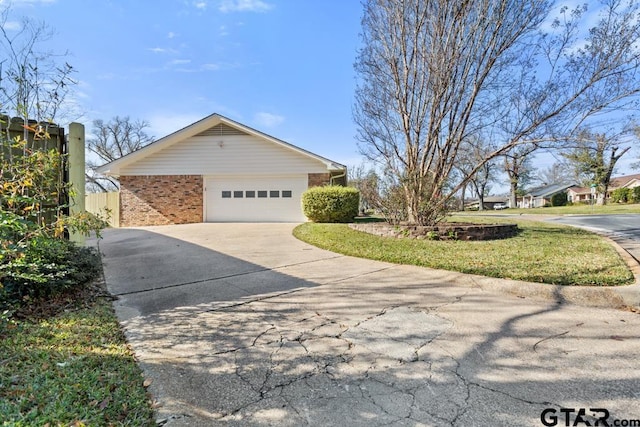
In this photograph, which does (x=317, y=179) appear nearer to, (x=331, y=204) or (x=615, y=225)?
(x=331, y=204)

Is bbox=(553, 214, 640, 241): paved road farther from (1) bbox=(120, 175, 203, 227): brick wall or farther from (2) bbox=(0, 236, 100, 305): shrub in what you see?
(1) bbox=(120, 175, 203, 227): brick wall

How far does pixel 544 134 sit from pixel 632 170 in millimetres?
40616

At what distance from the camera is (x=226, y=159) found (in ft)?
47.7

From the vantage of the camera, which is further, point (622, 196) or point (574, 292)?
point (622, 196)

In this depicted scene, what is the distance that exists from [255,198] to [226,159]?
214 centimetres

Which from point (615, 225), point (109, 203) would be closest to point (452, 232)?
point (615, 225)

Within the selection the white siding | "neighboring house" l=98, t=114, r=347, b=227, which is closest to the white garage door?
"neighboring house" l=98, t=114, r=347, b=227

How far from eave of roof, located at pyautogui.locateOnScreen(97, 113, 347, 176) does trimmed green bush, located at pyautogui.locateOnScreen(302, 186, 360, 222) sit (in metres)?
1.42

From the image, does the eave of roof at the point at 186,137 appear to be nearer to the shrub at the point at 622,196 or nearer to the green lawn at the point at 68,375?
the green lawn at the point at 68,375

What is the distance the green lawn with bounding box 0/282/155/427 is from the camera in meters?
1.74

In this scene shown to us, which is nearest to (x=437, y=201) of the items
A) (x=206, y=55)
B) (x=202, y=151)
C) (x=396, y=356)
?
(x=396, y=356)

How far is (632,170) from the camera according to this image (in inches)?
1420

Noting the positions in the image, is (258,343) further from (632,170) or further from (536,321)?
(632,170)
